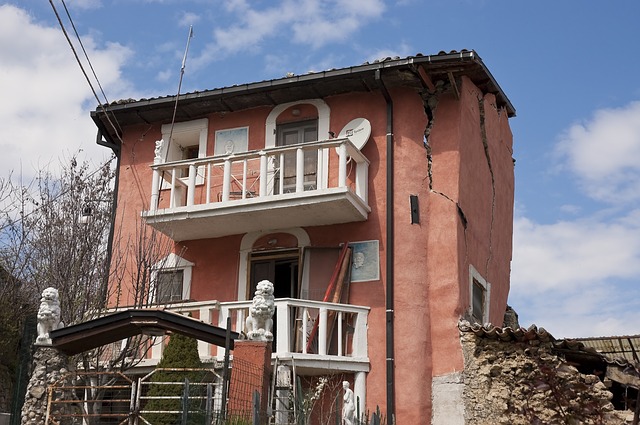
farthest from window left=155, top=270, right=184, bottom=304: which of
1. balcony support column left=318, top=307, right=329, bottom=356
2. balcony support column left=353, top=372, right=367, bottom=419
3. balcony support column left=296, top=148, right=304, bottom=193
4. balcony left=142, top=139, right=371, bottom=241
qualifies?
balcony support column left=353, top=372, right=367, bottom=419

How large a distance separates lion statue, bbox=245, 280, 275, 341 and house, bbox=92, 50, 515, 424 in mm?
1698

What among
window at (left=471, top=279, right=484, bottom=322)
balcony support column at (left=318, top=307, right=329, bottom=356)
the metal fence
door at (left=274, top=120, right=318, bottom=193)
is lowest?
the metal fence

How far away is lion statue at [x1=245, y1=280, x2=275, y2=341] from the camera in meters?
15.0

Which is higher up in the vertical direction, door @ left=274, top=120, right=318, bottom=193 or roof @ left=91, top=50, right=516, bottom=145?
roof @ left=91, top=50, right=516, bottom=145

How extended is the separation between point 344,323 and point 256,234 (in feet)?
9.79

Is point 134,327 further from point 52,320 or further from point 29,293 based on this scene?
point 29,293

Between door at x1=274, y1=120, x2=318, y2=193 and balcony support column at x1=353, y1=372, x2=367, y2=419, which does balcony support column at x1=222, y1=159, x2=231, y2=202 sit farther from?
balcony support column at x1=353, y1=372, x2=367, y2=419

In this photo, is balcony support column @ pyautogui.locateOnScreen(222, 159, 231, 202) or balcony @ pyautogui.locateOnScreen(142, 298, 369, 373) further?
balcony support column @ pyautogui.locateOnScreen(222, 159, 231, 202)

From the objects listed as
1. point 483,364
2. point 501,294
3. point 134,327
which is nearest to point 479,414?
point 483,364

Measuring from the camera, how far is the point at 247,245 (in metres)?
19.5

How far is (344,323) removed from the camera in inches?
701

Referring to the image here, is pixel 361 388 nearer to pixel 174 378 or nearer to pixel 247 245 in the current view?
pixel 174 378

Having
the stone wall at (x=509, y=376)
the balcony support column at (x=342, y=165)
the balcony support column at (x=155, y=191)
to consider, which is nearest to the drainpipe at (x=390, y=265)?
the balcony support column at (x=342, y=165)

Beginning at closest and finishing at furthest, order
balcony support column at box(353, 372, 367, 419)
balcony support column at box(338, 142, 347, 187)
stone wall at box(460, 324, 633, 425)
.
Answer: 1. stone wall at box(460, 324, 633, 425)
2. balcony support column at box(353, 372, 367, 419)
3. balcony support column at box(338, 142, 347, 187)
